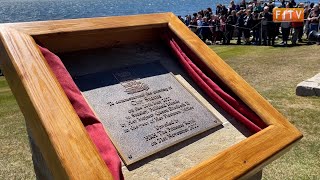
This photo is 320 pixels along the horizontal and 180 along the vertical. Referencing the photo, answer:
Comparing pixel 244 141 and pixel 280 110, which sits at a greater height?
pixel 244 141

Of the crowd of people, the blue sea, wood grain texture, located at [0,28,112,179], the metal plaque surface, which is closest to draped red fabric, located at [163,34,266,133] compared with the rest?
the metal plaque surface

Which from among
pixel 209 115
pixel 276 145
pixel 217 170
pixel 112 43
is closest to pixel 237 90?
pixel 209 115

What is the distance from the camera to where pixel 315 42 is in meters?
15.1

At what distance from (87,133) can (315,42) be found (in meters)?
14.8

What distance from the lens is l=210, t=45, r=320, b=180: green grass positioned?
4555 mm

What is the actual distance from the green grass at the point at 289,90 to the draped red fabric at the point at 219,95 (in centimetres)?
192

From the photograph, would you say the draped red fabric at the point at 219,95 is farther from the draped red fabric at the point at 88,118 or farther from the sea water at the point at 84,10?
the sea water at the point at 84,10

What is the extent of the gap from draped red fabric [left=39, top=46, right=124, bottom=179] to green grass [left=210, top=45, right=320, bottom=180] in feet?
9.12

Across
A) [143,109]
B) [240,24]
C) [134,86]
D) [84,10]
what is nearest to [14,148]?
[134,86]

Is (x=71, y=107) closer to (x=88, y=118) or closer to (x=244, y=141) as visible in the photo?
(x=88, y=118)

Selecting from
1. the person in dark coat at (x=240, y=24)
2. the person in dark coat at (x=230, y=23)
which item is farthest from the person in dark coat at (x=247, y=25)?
the person in dark coat at (x=230, y=23)

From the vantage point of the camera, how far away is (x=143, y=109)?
8.64 feet

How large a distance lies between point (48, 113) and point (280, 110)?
530cm

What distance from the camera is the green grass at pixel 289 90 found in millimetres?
4555
